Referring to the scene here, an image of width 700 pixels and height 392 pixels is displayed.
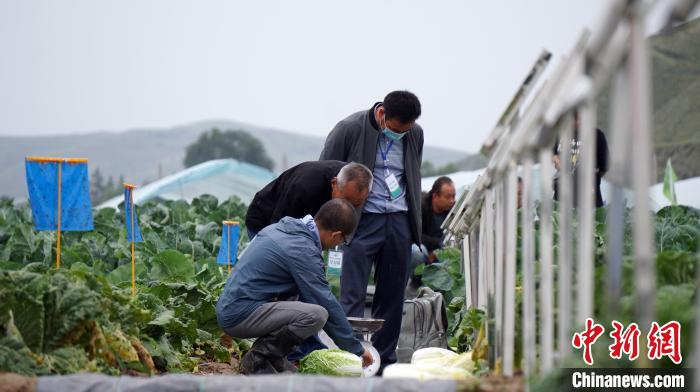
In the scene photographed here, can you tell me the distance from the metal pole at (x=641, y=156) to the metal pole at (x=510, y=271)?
1458mm

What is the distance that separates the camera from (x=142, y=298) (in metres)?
7.52

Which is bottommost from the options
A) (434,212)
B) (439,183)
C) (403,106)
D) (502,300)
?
(502,300)

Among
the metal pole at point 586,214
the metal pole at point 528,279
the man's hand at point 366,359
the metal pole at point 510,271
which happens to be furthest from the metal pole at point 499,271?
the man's hand at point 366,359

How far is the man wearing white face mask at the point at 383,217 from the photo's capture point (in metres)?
7.44

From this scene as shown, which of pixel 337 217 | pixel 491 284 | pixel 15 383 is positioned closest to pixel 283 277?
pixel 337 217

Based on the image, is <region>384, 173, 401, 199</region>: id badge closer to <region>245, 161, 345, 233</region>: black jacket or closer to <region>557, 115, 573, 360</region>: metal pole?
<region>245, 161, 345, 233</region>: black jacket

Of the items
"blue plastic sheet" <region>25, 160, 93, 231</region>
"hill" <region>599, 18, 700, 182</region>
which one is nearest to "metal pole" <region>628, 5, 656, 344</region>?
"blue plastic sheet" <region>25, 160, 93, 231</region>

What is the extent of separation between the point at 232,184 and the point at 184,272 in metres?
17.1

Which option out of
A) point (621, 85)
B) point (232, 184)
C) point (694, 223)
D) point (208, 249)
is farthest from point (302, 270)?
point (232, 184)

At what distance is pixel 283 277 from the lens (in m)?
6.43

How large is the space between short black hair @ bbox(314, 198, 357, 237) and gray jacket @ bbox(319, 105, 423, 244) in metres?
1.19

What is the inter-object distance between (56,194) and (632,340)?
4265 mm

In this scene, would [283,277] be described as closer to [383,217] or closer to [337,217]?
[337,217]

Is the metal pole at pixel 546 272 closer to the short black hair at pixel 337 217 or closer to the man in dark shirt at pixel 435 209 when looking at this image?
the short black hair at pixel 337 217
